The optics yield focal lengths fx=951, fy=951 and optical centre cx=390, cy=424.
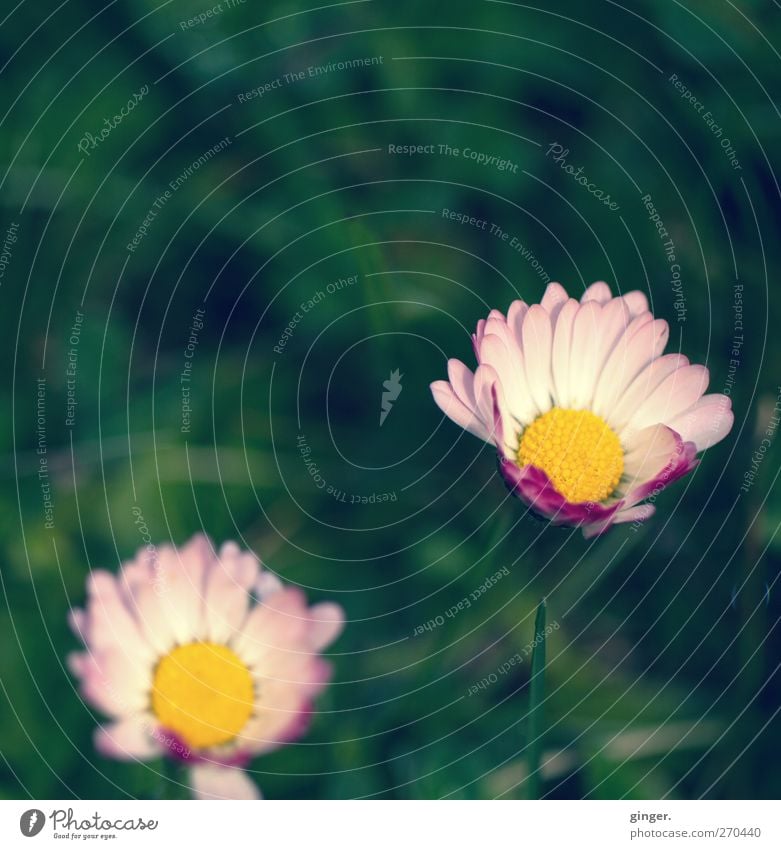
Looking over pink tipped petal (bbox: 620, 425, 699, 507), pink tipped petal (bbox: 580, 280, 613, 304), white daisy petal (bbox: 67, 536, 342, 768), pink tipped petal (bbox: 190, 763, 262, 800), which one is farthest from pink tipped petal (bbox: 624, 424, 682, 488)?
pink tipped petal (bbox: 190, 763, 262, 800)

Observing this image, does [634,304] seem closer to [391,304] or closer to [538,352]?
[538,352]

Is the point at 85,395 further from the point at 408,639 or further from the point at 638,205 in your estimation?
the point at 638,205

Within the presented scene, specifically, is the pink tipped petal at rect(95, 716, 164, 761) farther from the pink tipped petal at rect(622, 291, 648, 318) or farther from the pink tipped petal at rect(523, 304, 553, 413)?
the pink tipped petal at rect(622, 291, 648, 318)

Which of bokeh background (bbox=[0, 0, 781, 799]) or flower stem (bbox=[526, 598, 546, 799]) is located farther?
bokeh background (bbox=[0, 0, 781, 799])

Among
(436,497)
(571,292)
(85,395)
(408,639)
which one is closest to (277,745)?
(408,639)

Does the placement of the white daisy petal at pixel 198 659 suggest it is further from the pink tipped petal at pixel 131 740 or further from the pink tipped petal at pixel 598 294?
the pink tipped petal at pixel 598 294

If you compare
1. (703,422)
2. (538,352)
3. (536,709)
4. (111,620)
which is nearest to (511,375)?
(538,352)
